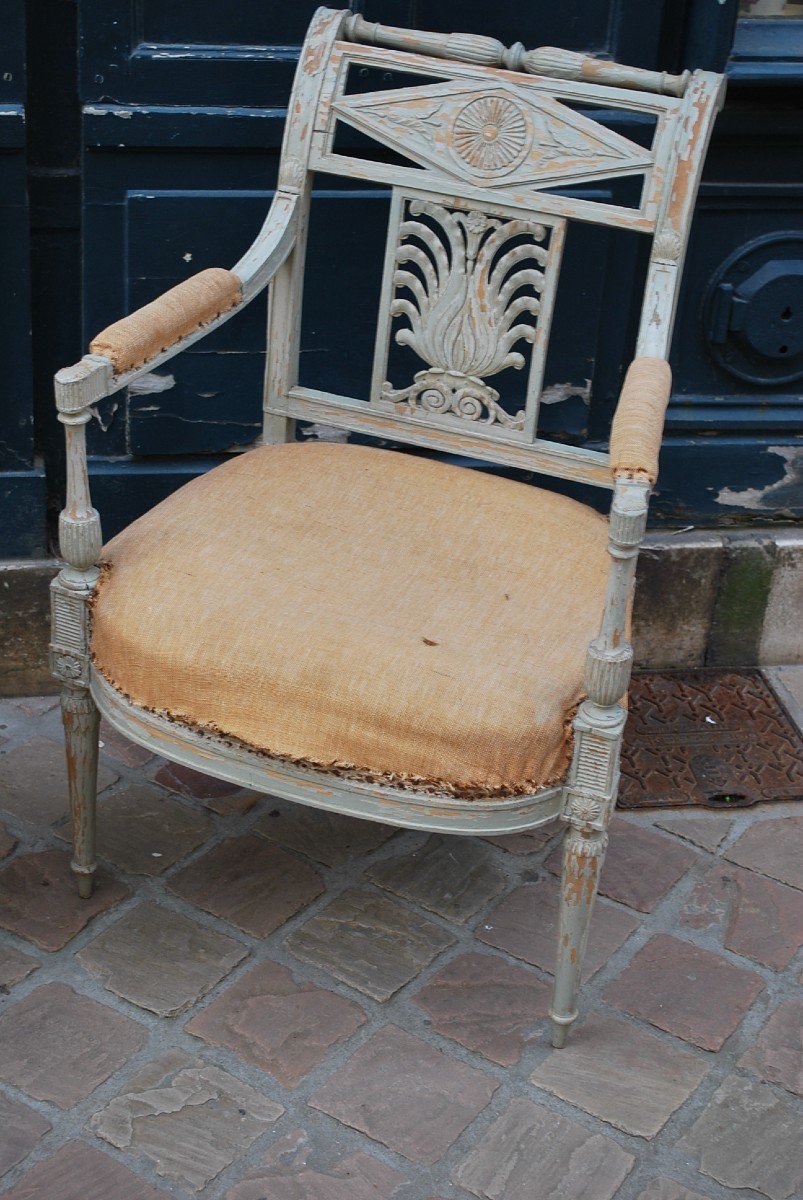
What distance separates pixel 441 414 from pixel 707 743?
95 cm

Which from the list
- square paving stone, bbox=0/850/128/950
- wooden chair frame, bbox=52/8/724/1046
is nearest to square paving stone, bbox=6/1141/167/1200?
square paving stone, bbox=0/850/128/950

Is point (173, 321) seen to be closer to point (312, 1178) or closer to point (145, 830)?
point (145, 830)

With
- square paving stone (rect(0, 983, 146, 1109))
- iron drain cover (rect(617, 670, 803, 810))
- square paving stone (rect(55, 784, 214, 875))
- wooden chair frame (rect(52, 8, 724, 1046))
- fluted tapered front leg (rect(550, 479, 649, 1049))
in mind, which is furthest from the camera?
iron drain cover (rect(617, 670, 803, 810))

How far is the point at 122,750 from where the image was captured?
2764 mm

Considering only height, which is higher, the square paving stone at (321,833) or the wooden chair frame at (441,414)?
the wooden chair frame at (441,414)

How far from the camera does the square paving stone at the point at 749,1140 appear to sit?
1.96 m

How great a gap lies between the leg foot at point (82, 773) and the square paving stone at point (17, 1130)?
1.34ft

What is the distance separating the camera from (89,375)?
6.38ft

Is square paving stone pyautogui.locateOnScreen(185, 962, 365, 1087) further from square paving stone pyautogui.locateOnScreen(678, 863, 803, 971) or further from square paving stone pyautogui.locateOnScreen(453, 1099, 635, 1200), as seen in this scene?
square paving stone pyautogui.locateOnScreen(678, 863, 803, 971)

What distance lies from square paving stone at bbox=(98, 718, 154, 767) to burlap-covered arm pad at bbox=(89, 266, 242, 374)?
896mm

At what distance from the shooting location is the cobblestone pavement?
196 centimetres

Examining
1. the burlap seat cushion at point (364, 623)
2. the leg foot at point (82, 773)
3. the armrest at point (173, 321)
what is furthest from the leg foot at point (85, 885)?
the armrest at point (173, 321)

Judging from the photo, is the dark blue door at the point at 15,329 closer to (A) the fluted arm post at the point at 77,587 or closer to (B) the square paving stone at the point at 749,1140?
(A) the fluted arm post at the point at 77,587

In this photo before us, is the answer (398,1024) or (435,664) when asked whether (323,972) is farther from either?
(435,664)
